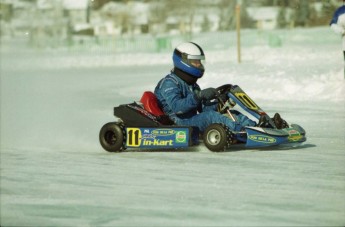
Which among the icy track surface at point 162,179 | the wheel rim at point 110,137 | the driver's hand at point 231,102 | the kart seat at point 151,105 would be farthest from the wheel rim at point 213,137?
the wheel rim at point 110,137

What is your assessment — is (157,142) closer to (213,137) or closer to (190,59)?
(213,137)

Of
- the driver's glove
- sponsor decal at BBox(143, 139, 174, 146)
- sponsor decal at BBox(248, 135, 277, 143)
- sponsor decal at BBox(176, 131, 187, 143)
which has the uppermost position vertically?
the driver's glove

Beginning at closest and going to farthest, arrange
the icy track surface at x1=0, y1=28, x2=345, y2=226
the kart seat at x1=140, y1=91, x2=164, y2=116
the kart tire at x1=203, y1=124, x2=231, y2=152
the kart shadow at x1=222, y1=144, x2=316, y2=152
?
the icy track surface at x1=0, y1=28, x2=345, y2=226 → the kart tire at x1=203, y1=124, x2=231, y2=152 → the kart shadow at x1=222, y1=144, x2=316, y2=152 → the kart seat at x1=140, y1=91, x2=164, y2=116

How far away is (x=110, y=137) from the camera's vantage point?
28.6 feet

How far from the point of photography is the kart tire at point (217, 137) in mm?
8023

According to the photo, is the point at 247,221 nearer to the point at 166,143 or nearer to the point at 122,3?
the point at 166,143

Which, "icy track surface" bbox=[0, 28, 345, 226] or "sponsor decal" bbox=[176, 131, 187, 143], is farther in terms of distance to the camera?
"sponsor decal" bbox=[176, 131, 187, 143]

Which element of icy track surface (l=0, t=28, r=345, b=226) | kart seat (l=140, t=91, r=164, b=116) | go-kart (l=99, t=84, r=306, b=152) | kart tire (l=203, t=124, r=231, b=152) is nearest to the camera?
icy track surface (l=0, t=28, r=345, b=226)

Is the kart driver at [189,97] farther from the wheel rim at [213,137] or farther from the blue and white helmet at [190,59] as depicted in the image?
the wheel rim at [213,137]

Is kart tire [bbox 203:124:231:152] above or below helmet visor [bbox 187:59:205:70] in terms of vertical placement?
below

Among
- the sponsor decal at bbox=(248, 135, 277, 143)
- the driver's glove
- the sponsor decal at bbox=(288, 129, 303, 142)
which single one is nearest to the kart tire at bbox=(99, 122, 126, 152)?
the driver's glove

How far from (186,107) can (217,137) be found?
1.62ft

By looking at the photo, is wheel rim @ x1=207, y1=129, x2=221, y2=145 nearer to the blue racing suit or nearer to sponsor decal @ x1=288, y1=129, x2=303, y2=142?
the blue racing suit

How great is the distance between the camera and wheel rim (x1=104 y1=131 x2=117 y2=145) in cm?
867
